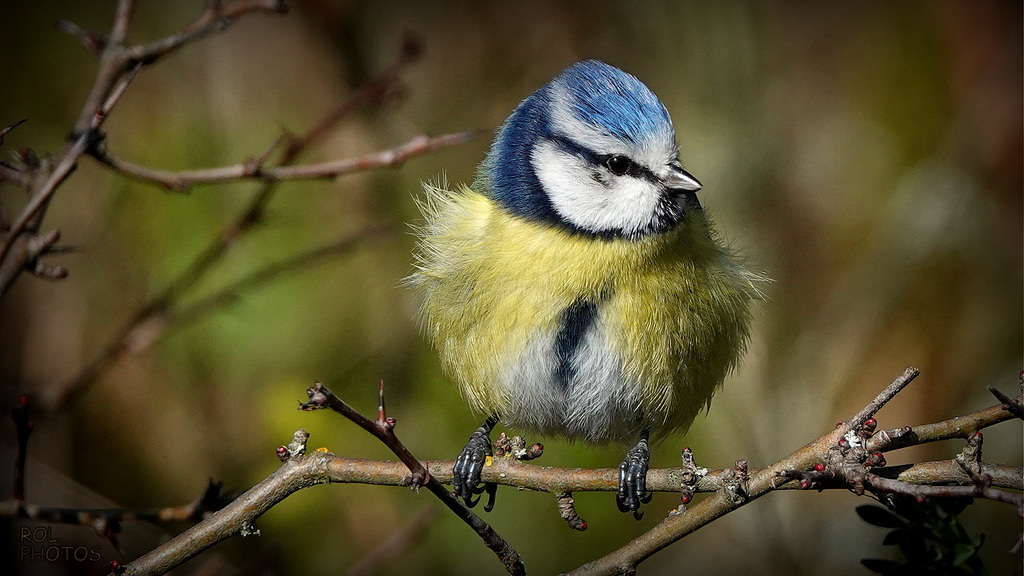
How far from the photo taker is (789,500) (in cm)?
345

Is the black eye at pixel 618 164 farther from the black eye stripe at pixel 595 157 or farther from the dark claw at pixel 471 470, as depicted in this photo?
the dark claw at pixel 471 470

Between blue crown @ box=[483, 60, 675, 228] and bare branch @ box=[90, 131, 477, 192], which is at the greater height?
blue crown @ box=[483, 60, 675, 228]

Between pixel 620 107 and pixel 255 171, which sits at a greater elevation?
pixel 620 107

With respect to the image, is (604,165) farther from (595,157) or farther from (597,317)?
(597,317)

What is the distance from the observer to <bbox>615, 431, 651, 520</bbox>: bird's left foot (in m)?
1.71

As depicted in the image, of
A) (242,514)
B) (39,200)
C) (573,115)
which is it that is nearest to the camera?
(39,200)

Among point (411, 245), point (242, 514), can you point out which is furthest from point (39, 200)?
point (411, 245)

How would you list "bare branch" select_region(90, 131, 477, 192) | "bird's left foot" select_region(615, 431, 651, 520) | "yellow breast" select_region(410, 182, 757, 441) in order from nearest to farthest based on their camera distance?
1. "bare branch" select_region(90, 131, 477, 192)
2. "bird's left foot" select_region(615, 431, 651, 520)
3. "yellow breast" select_region(410, 182, 757, 441)

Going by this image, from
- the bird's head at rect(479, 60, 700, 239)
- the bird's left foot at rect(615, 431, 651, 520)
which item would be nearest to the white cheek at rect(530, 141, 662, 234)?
the bird's head at rect(479, 60, 700, 239)

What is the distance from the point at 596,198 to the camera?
195 centimetres

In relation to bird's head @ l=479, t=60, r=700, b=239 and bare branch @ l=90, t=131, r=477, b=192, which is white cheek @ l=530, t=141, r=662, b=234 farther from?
bare branch @ l=90, t=131, r=477, b=192

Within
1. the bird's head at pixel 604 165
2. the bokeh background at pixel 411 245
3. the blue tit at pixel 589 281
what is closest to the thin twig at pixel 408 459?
the blue tit at pixel 589 281

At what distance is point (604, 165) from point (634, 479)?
75 centimetres

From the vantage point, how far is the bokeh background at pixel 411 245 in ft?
9.74
